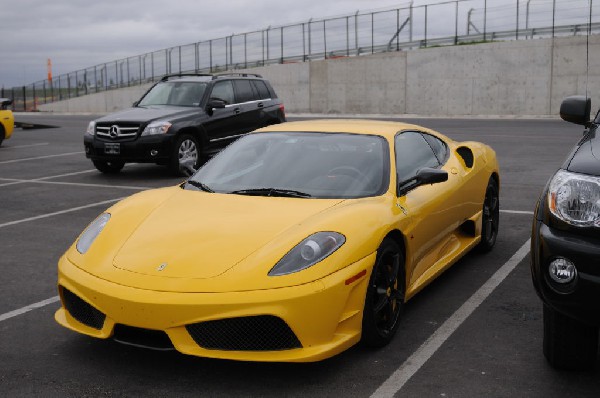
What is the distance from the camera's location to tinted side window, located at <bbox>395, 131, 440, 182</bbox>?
17.7 feet

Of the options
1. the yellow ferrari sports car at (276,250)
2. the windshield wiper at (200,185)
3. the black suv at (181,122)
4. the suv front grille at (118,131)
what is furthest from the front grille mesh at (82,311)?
the suv front grille at (118,131)

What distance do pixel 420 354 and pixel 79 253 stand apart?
81.5 inches

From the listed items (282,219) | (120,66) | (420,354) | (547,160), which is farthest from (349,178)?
(120,66)

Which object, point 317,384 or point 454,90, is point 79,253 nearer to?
point 317,384

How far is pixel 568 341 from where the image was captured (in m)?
3.98

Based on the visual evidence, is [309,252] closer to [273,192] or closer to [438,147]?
[273,192]

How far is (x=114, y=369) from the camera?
13.8ft

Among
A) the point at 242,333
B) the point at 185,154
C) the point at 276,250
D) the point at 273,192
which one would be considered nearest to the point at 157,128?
the point at 185,154

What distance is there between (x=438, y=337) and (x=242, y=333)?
1.40 m

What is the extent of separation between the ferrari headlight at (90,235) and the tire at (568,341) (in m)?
2.62

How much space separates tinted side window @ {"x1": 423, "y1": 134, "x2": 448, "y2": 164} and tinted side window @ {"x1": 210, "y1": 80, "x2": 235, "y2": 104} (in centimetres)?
805

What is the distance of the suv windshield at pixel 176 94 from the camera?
45.2ft

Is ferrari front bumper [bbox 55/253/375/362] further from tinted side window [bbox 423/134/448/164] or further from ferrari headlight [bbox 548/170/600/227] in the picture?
tinted side window [bbox 423/134/448/164]

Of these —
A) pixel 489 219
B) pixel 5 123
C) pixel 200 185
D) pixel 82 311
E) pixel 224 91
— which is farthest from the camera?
pixel 5 123
